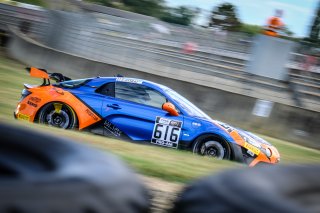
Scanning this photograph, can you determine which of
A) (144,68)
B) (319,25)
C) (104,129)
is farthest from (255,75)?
(319,25)

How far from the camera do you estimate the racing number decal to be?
9.89m

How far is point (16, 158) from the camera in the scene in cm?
256

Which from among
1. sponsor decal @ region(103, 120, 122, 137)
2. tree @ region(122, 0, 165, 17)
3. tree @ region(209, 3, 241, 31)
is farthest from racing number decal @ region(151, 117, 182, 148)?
tree @ region(122, 0, 165, 17)

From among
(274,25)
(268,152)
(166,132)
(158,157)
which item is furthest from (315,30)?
(158,157)

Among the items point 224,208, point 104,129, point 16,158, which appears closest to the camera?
point 224,208

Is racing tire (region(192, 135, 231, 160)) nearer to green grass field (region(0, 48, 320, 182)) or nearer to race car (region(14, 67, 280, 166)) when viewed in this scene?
race car (region(14, 67, 280, 166))

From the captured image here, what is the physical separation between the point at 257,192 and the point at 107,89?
8124mm

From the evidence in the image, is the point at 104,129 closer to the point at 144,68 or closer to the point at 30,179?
the point at 30,179

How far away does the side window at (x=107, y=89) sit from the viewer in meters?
10.3

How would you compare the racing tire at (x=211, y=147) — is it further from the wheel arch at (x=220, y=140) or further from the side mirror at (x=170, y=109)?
the side mirror at (x=170, y=109)

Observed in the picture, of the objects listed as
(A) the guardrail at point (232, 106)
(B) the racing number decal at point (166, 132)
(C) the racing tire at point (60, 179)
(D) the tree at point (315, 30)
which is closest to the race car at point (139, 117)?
(B) the racing number decal at point (166, 132)

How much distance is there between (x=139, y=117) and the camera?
996 cm

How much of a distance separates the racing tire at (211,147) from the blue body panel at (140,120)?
0.09 metres

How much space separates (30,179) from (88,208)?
0.25 metres
